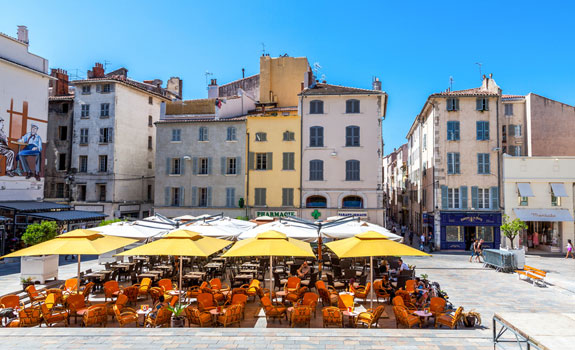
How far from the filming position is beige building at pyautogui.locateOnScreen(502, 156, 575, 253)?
29781 mm

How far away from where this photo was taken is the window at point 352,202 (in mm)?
32188

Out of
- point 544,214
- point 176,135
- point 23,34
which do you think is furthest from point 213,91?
point 544,214

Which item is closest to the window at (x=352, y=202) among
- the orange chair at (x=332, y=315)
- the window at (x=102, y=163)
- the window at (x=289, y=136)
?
the window at (x=289, y=136)

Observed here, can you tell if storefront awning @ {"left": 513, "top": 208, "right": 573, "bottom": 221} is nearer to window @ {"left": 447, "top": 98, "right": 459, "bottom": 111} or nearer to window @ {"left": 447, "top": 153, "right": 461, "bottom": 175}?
window @ {"left": 447, "top": 153, "right": 461, "bottom": 175}

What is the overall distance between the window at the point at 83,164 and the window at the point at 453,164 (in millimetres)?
30873

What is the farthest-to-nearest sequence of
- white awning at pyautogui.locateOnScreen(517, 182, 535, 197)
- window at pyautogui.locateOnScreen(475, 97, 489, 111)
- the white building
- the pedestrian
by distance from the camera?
window at pyautogui.locateOnScreen(475, 97, 489, 111) < white awning at pyautogui.locateOnScreen(517, 182, 535, 197) < the white building < the pedestrian

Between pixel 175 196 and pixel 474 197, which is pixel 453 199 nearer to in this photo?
pixel 474 197

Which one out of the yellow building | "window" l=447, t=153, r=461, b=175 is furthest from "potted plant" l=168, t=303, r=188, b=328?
"window" l=447, t=153, r=461, b=175

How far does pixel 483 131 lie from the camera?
1244 inches

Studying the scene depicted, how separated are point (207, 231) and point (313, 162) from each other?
1845 cm

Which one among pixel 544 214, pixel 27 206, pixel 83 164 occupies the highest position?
pixel 83 164

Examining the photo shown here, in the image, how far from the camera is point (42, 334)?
916cm

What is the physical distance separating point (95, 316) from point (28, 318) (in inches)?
65.4

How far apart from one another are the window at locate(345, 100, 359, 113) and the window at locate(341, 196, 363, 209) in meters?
7.00
